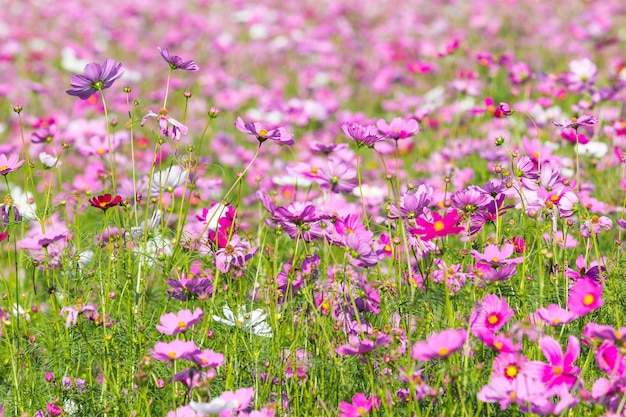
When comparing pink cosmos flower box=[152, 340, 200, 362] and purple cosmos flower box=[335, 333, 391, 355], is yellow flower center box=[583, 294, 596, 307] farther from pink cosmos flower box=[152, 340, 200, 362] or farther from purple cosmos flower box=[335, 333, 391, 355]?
pink cosmos flower box=[152, 340, 200, 362]

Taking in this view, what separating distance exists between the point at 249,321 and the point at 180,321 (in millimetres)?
304

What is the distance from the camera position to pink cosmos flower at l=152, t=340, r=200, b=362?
1.57m

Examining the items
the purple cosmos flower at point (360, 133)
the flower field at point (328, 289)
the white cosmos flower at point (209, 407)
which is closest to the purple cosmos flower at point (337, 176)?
the flower field at point (328, 289)

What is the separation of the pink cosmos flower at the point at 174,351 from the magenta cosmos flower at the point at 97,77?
709mm

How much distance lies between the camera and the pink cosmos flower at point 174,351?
5.15 ft

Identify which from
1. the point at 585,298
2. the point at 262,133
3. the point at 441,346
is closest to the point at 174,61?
the point at 262,133

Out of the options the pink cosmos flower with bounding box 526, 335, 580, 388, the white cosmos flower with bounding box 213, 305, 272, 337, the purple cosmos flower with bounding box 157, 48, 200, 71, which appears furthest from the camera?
the purple cosmos flower with bounding box 157, 48, 200, 71

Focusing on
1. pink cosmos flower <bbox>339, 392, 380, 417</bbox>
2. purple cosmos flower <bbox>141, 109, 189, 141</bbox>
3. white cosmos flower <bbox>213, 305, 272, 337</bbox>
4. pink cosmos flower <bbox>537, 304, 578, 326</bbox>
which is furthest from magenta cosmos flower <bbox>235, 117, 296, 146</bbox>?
pink cosmos flower <bbox>537, 304, 578, 326</bbox>

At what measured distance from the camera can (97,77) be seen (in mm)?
2039

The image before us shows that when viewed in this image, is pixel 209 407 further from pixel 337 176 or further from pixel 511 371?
pixel 337 176

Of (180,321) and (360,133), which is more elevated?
(360,133)

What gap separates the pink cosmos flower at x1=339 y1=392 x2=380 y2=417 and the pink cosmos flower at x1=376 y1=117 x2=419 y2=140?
0.76 meters

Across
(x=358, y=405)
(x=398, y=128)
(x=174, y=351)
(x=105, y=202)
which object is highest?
(x=398, y=128)

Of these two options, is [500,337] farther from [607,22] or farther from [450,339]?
[607,22]
